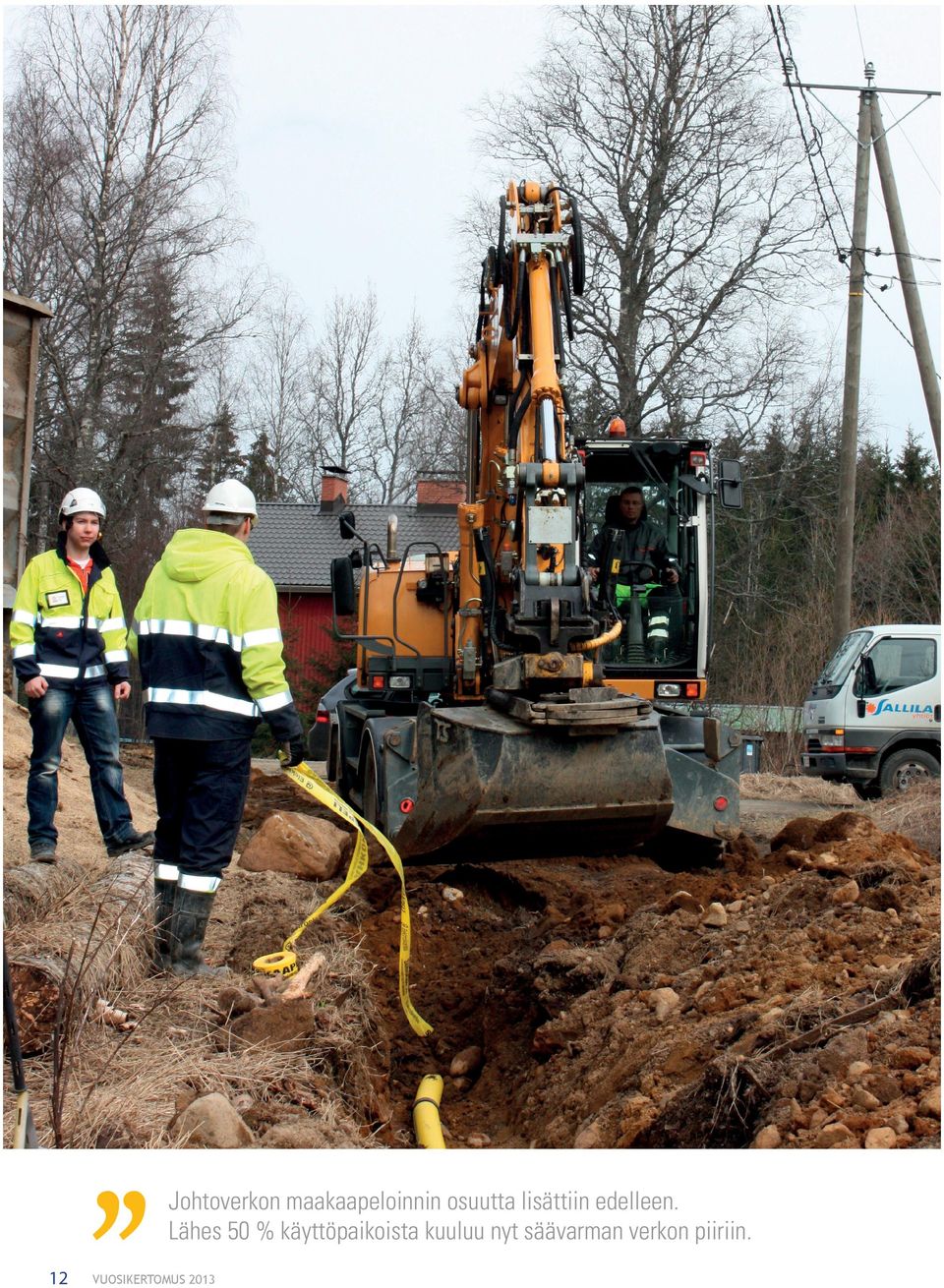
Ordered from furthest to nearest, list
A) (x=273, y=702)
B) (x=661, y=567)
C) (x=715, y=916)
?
1. (x=661, y=567)
2. (x=715, y=916)
3. (x=273, y=702)

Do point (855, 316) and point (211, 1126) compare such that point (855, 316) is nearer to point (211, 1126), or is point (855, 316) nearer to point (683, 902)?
point (683, 902)

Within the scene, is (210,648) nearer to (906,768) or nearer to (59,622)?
(59,622)

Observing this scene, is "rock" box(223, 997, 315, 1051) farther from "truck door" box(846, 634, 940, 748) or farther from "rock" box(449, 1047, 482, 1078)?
"truck door" box(846, 634, 940, 748)

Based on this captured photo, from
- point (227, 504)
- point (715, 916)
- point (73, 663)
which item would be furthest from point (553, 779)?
point (73, 663)

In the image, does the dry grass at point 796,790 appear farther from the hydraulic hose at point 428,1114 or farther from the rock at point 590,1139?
the rock at point 590,1139

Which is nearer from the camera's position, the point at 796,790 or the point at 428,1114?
the point at 428,1114

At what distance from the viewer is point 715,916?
18.9ft

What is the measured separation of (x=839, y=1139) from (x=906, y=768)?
11924 mm

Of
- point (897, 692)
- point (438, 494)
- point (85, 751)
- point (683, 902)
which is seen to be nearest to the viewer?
point (683, 902)

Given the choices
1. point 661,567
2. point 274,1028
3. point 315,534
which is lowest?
point 274,1028

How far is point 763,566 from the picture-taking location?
89.1ft

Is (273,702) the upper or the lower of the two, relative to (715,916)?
upper
